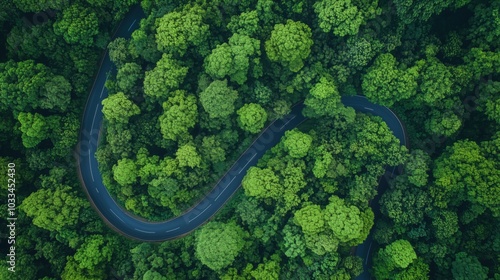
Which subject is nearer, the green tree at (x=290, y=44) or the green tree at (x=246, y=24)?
the green tree at (x=290, y=44)

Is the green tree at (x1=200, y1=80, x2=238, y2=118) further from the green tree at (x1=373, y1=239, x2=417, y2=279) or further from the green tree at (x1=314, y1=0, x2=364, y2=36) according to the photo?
the green tree at (x1=373, y1=239, x2=417, y2=279)

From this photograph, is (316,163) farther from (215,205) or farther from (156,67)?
(156,67)

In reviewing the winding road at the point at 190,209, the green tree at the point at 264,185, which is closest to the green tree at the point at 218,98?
the green tree at the point at 264,185

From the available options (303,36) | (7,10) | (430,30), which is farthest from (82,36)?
(430,30)

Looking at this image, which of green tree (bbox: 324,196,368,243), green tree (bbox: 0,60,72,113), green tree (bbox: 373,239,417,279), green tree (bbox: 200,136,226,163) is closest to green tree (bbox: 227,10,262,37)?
green tree (bbox: 200,136,226,163)

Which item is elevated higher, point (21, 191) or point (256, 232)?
point (21, 191)

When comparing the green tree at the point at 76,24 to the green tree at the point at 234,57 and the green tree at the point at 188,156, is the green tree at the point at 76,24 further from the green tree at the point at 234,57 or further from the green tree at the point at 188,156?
the green tree at the point at 188,156
